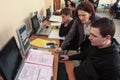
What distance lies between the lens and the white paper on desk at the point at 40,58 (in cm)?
164

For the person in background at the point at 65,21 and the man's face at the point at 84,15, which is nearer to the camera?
the man's face at the point at 84,15

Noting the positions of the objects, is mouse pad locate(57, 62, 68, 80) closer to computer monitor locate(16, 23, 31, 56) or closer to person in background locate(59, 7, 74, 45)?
computer monitor locate(16, 23, 31, 56)

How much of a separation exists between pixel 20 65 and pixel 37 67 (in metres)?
0.16

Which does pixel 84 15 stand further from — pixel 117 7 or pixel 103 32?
pixel 117 7

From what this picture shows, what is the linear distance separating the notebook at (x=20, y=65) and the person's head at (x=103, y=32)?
50 centimetres

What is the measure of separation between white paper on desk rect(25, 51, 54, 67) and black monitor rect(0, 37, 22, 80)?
0.43ft

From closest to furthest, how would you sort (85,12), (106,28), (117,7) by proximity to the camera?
(106,28), (85,12), (117,7)

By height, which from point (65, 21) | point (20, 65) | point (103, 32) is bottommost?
point (65, 21)

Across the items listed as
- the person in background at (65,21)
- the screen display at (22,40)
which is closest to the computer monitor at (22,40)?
the screen display at (22,40)

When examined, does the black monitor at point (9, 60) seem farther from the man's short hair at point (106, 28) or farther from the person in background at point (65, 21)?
the person in background at point (65, 21)

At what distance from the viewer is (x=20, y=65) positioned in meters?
1.55

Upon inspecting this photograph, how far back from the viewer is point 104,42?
4.48ft

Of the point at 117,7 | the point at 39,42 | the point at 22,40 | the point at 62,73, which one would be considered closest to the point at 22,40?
the point at 22,40

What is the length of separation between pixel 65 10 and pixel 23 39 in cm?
130
